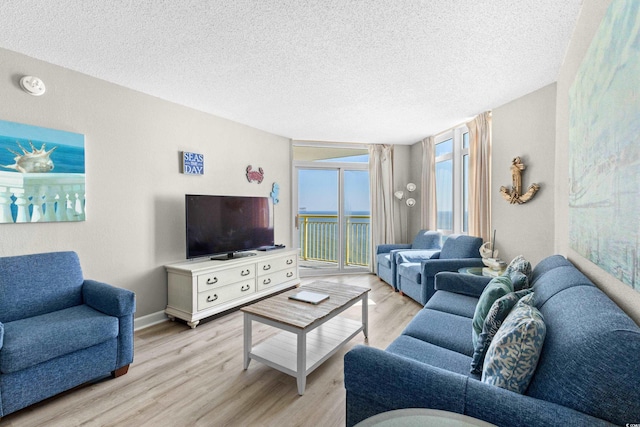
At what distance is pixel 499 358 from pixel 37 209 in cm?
315

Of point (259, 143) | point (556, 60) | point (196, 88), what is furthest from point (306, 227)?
point (556, 60)

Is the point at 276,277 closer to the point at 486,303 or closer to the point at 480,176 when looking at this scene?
the point at 486,303

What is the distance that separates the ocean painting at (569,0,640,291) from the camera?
90cm

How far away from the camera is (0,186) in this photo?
2.09 metres

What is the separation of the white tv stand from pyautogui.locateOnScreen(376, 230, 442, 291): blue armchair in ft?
5.50

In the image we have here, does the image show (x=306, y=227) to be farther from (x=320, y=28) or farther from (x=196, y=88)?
(x=320, y=28)

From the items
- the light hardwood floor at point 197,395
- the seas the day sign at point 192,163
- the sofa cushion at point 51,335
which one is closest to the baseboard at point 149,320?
the light hardwood floor at point 197,395

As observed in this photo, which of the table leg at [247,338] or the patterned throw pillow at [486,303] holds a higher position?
the patterned throw pillow at [486,303]

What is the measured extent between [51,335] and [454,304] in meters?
2.70

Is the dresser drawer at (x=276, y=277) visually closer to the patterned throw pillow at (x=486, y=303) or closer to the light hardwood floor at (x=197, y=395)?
the light hardwood floor at (x=197, y=395)

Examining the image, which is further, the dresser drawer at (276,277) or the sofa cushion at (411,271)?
the dresser drawer at (276,277)

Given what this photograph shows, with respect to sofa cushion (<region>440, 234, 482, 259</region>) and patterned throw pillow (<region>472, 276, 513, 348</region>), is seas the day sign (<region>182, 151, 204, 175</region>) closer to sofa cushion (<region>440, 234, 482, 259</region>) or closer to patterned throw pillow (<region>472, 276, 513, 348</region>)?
patterned throw pillow (<region>472, 276, 513, 348</region>)

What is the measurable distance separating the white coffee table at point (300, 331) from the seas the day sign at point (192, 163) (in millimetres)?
1895

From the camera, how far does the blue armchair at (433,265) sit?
3225mm
